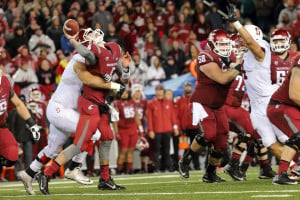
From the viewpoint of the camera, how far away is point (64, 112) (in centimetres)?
1180

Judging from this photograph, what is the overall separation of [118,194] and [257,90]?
282 cm

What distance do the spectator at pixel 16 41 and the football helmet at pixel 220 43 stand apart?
1023cm

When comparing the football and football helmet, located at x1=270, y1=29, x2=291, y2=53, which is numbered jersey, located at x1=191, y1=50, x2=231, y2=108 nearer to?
football helmet, located at x1=270, y1=29, x2=291, y2=53

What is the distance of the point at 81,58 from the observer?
36.1 ft

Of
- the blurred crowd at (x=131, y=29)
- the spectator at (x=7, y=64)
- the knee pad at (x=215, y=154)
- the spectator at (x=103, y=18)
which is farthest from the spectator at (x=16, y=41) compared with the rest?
the knee pad at (x=215, y=154)

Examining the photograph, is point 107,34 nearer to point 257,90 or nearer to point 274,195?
point 257,90

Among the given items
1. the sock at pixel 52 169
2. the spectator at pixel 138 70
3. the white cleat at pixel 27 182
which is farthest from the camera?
the spectator at pixel 138 70

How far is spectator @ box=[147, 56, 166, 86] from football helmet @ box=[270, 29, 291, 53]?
364 inches

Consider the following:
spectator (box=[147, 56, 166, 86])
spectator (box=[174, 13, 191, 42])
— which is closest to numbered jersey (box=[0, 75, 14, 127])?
spectator (box=[147, 56, 166, 86])

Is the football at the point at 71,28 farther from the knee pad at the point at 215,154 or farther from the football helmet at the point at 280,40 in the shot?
the football helmet at the point at 280,40

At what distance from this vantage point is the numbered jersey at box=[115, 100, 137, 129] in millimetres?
18469

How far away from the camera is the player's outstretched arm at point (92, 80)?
10953 mm

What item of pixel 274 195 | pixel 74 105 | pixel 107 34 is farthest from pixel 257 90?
pixel 107 34

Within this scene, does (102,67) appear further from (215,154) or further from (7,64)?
(7,64)
